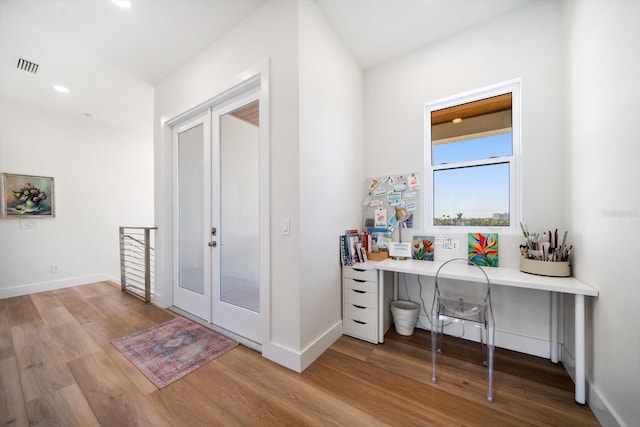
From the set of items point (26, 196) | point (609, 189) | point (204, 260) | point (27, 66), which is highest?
point (27, 66)

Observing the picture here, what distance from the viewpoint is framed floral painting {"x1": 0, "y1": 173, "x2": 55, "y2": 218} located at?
11.1 feet

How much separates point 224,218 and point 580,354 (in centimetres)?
293

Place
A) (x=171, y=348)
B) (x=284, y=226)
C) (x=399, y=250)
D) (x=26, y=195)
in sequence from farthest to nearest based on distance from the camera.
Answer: (x=26, y=195) → (x=399, y=250) → (x=171, y=348) → (x=284, y=226)

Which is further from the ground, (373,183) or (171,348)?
(373,183)

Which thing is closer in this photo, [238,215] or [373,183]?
[238,215]

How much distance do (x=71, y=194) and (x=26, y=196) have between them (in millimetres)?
495

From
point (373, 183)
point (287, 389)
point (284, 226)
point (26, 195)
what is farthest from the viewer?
point (26, 195)

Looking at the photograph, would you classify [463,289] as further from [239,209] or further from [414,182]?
[239,209]

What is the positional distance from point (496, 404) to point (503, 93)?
2.49 metres

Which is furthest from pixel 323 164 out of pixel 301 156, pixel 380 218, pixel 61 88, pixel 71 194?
pixel 71 194

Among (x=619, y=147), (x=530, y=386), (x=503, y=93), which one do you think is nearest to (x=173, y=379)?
(x=530, y=386)

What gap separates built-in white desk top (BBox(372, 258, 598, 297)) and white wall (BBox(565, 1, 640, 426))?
88 mm

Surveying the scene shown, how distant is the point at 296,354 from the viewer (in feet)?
5.71

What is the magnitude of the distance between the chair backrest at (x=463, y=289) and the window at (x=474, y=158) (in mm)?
520
